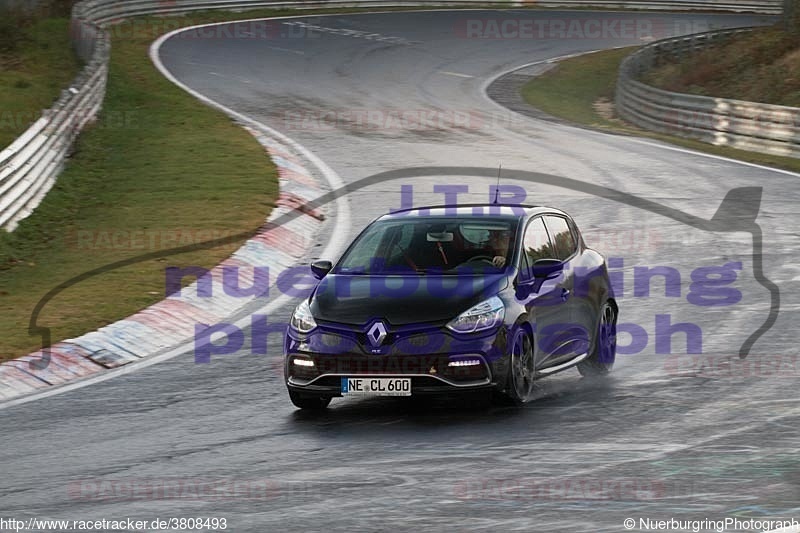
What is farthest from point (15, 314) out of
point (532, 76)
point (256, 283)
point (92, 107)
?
point (532, 76)

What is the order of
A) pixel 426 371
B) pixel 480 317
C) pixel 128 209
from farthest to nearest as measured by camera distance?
pixel 128 209 < pixel 480 317 < pixel 426 371

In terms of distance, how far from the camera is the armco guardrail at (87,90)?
20.1 meters

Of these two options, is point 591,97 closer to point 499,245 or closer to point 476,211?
point 476,211

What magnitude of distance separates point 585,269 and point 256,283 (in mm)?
5539

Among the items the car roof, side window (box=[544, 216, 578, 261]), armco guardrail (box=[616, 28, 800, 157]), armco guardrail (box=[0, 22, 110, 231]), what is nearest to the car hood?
the car roof

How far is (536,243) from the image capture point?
1144 cm

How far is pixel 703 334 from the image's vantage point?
13117 millimetres

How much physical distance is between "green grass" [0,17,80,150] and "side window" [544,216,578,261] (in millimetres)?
14943

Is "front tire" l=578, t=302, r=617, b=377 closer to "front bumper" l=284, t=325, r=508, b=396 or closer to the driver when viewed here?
the driver

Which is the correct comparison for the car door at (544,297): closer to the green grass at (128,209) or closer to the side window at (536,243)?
the side window at (536,243)

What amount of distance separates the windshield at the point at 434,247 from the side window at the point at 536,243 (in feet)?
0.49

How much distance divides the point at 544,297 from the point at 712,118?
63.7 feet

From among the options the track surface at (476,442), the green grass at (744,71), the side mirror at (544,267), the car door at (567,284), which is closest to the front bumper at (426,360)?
the track surface at (476,442)

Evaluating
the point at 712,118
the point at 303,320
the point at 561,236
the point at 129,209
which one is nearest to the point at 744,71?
the point at 712,118
